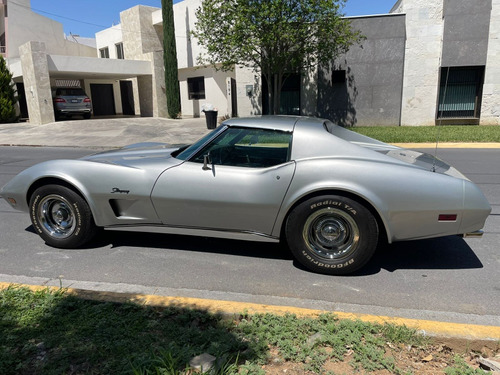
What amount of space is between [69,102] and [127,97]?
8.27 meters

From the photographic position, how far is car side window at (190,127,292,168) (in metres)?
3.66

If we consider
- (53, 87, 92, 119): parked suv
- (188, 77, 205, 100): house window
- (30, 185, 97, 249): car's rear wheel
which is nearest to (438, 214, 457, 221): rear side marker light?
(30, 185, 97, 249): car's rear wheel

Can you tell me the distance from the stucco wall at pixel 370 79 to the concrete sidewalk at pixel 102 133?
6.07 meters

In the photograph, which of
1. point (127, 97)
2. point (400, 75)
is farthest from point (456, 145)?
point (127, 97)

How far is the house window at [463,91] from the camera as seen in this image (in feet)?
56.2

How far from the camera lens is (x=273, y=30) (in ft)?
43.4

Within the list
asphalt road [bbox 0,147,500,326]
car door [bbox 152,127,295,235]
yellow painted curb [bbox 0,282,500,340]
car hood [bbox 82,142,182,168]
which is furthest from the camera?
car hood [bbox 82,142,182,168]

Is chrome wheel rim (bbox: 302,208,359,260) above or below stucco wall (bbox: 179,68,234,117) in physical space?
below

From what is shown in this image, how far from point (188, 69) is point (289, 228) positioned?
2276 centimetres

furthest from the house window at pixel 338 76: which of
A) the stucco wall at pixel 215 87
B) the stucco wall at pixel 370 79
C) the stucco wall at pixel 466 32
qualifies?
the stucco wall at pixel 215 87

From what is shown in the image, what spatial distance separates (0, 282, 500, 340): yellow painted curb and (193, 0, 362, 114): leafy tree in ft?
38.5

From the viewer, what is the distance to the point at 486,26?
52.8ft

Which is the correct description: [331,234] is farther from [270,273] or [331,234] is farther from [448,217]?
[448,217]

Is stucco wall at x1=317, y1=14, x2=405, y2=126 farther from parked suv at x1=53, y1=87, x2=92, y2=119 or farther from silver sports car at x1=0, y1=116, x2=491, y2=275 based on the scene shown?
silver sports car at x1=0, y1=116, x2=491, y2=275
